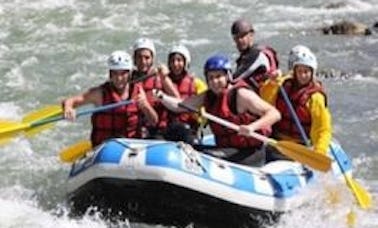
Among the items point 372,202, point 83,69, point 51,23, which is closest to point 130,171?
point 372,202

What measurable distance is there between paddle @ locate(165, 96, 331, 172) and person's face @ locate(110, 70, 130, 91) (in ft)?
2.13

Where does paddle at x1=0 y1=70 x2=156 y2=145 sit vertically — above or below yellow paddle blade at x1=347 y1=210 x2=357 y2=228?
above

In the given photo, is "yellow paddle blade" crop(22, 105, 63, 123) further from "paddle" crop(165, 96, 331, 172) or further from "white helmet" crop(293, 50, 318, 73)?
"white helmet" crop(293, 50, 318, 73)

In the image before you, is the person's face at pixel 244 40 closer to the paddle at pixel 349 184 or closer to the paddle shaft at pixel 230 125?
the paddle at pixel 349 184

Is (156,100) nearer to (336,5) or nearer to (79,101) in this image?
(79,101)

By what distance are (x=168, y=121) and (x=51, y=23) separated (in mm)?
10796

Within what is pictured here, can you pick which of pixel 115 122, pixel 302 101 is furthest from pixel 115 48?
pixel 302 101

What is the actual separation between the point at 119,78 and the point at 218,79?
86 centimetres

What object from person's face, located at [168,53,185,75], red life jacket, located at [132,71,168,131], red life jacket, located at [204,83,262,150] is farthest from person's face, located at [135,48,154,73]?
red life jacket, located at [204,83,262,150]

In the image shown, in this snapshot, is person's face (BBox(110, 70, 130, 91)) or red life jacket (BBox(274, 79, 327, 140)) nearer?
person's face (BBox(110, 70, 130, 91))

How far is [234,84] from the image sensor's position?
8.29 m

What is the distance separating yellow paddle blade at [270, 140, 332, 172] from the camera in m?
8.14

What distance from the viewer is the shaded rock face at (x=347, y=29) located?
727 inches

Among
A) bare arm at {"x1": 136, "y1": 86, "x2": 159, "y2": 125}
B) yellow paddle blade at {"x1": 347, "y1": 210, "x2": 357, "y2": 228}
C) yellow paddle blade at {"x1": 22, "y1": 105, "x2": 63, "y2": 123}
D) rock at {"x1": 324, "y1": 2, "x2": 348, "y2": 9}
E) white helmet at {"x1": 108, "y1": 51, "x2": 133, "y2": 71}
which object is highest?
white helmet at {"x1": 108, "y1": 51, "x2": 133, "y2": 71}
